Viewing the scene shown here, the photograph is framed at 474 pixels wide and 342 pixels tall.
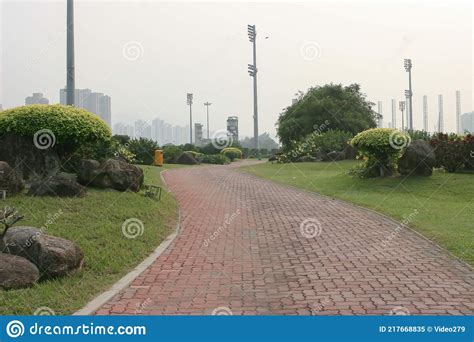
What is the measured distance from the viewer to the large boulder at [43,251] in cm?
595

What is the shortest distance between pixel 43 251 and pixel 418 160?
48.7 ft

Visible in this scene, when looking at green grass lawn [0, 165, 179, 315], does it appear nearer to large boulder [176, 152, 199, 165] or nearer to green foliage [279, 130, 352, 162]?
green foliage [279, 130, 352, 162]

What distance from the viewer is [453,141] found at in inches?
774

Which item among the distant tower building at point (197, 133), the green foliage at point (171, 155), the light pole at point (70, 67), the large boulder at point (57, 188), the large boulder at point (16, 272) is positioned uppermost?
the distant tower building at point (197, 133)

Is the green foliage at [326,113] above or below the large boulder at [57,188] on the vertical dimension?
above

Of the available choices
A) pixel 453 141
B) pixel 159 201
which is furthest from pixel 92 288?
pixel 453 141

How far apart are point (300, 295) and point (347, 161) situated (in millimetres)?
27265

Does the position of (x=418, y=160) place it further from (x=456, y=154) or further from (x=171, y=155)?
(x=171, y=155)

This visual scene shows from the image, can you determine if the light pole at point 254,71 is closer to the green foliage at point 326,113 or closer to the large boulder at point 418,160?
the green foliage at point 326,113

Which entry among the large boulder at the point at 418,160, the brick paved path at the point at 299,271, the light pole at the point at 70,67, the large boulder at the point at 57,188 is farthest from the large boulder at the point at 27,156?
the large boulder at the point at 418,160

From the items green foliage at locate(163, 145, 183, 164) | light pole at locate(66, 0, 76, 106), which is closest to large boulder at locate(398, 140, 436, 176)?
light pole at locate(66, 0, 76, 106)

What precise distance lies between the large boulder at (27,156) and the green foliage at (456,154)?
14304 millimetres

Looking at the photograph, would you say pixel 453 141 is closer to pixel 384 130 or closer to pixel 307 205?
pixel 384 130

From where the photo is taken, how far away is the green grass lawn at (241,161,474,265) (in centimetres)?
876
